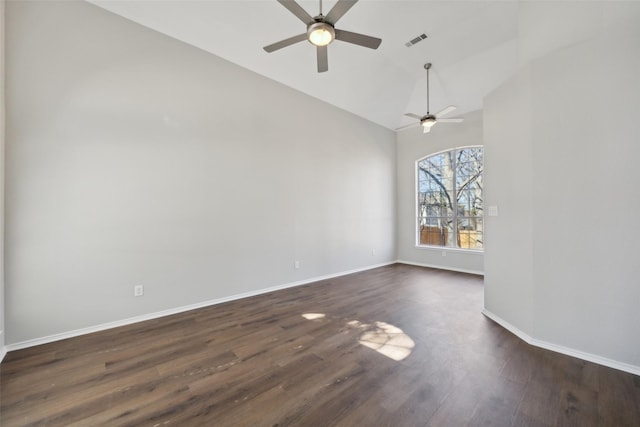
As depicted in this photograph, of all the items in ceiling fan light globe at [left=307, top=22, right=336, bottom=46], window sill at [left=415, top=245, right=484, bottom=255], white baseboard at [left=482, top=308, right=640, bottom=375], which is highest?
ceiling fan light globe at [left=307, top=22, right=336, bottom=46]

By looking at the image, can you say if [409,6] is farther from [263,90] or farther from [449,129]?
[449,129]

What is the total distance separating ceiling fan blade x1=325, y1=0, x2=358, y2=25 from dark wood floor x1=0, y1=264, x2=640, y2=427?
2991 millimetres

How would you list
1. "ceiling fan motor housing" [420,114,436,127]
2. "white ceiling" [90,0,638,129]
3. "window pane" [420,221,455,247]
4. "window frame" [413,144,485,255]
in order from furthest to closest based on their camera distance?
"window pane" [420,221,455,247], "window frame" [413,144,485,255], "ceiling fan motor housing" [420,114,436,127], "white ceiling" [90,0,638,129]

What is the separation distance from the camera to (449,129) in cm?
584

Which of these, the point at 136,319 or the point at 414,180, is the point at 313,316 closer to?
the point at 136,319

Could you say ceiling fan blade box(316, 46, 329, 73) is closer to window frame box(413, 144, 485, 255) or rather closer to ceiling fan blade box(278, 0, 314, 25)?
ceiling fan blade box(278, 0, 314, 25)

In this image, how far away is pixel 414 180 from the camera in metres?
6.52

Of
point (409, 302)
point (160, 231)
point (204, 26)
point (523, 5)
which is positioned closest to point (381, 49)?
point (523, 5)

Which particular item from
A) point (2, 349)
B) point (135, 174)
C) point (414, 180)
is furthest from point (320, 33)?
point (414, 180)

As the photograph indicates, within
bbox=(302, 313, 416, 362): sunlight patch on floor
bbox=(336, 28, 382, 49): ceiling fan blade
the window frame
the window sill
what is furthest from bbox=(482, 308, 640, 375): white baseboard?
bbox=(336, 28, 382, 49): ceiling fan blade

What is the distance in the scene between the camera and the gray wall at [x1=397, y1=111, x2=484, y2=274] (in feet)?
18.1

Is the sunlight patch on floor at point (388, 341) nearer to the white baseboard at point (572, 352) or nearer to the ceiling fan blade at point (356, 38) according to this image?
the white baseboard at point (572, 352)

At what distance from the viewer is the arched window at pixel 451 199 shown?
573 centimetres

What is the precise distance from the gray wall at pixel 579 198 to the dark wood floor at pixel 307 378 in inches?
14.0
